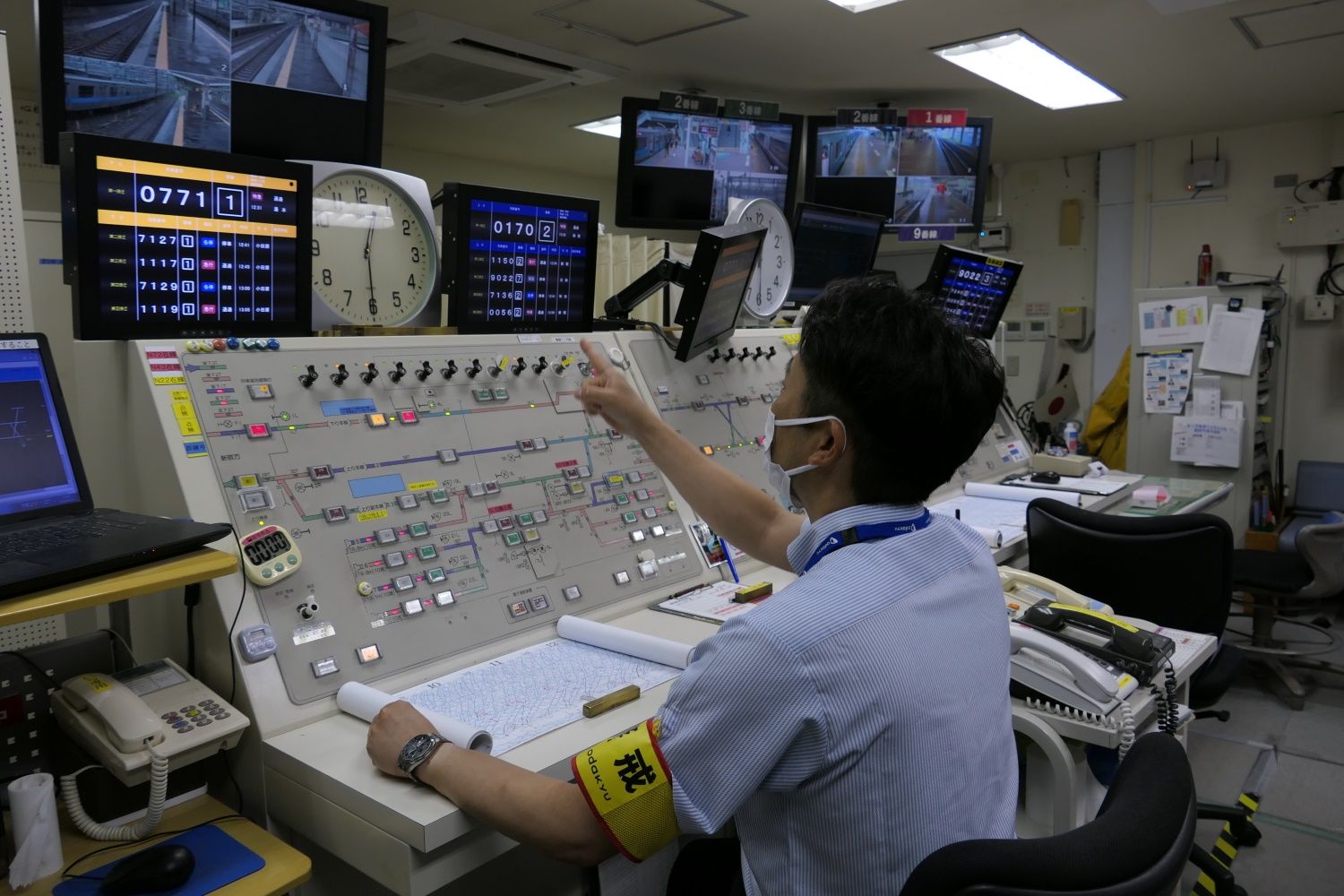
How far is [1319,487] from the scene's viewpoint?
6.08 m

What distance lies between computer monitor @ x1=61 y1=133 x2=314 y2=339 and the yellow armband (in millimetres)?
1182

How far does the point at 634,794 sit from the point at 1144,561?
2069mm

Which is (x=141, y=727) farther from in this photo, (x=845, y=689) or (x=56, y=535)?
(x=845, y=689)

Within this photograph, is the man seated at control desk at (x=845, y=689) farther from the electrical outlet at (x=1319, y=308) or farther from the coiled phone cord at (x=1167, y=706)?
the electrical outlet at (x=1319, y=308)

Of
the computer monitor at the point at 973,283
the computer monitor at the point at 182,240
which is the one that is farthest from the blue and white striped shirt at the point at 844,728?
the computer monitor at the point at 973,283

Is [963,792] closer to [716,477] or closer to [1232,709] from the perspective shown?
[716,477]

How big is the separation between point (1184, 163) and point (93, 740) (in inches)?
302

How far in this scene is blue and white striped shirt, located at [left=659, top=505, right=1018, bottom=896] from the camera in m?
0.94

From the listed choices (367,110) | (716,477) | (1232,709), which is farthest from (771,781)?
(1232,709)

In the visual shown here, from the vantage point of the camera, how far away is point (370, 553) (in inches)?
64.7

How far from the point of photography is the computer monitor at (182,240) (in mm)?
1539

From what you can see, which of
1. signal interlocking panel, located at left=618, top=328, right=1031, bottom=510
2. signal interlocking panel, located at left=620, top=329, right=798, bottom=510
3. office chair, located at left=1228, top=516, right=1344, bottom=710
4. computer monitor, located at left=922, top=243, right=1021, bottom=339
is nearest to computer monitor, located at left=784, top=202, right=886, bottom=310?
computer monitor, located at left=922, top=243, right=1021, bottom=339

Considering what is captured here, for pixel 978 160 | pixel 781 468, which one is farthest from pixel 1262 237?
pixel 781 468

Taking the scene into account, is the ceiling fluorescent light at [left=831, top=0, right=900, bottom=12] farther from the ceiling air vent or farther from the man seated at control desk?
the man seated at control desk
